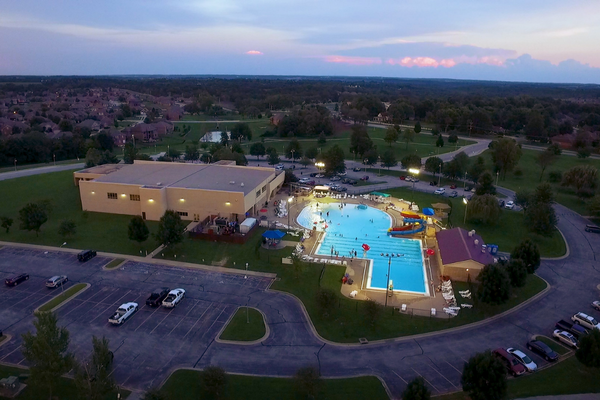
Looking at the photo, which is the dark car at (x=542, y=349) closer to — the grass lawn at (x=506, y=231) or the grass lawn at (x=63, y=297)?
the grass lawn at (x=506, y=231)

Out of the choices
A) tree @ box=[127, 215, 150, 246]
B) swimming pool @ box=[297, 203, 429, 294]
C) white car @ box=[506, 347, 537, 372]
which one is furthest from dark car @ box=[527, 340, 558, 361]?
tree @ box=[127, 215, 150, 246]

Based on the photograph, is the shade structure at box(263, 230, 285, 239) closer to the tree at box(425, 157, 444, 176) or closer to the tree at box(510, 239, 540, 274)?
the tree at box(510, 239, 540, 274)

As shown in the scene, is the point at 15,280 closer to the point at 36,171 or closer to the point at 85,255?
the point at 85,255

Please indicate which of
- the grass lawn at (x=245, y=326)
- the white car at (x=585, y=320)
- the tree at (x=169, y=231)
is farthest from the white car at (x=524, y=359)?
the tree at (x=169, y=231)

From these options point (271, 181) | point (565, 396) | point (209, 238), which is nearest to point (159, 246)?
point (209, 238)

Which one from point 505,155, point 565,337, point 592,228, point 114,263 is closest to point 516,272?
point 565,337

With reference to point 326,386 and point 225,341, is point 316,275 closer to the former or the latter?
point 225,341
